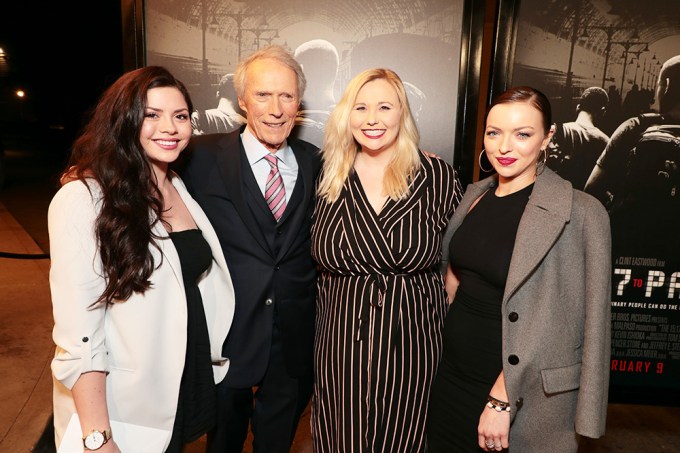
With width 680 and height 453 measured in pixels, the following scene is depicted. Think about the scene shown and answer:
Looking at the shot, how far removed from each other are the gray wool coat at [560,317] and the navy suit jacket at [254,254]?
887mm

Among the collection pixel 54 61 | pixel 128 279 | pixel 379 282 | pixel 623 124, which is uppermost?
pixel 54 61

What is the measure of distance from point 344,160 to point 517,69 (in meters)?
1.01

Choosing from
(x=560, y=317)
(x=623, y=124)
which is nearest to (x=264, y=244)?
(x=560, y=317)

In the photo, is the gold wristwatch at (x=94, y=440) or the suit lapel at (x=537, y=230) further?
the suit lapel at (x=537, y=230)

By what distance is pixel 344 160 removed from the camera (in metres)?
2.20

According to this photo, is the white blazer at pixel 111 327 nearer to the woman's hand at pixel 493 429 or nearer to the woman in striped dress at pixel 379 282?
the woman in striped dress at pixel 379 282

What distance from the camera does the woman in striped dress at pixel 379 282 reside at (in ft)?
6.39

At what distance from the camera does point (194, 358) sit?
178 centimetres

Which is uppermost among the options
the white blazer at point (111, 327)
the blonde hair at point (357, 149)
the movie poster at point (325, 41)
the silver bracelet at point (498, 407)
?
the movie poster at point (325, 41)

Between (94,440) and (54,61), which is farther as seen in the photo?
(54,61)

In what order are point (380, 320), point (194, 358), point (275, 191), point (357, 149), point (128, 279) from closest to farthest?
point (128, 279), point (194, 358), point (380, 320), point (275, 191), point (357, 149)

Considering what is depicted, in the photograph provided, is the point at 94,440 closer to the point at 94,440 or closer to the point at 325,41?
the point at 94,440

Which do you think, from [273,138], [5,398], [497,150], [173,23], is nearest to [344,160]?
[273,138]

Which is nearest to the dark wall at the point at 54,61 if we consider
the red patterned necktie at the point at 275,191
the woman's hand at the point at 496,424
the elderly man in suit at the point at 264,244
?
the elderly man in suit at the point at 264,244
